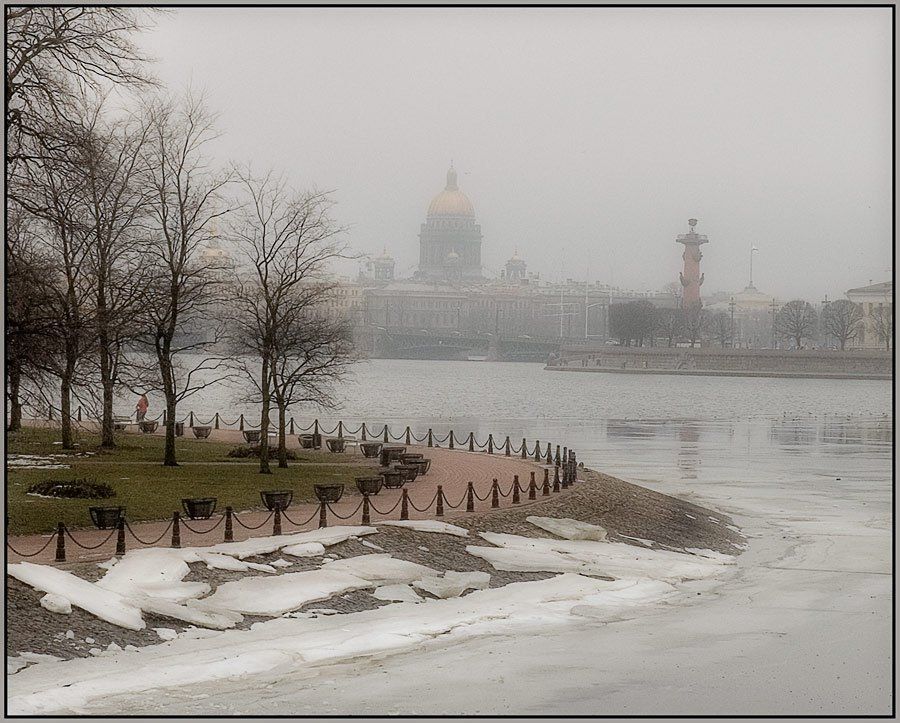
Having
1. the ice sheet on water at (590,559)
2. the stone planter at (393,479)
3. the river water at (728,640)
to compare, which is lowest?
the river water at (728,640)

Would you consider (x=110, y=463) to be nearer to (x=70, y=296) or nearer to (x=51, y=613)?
(x=70, y=296)

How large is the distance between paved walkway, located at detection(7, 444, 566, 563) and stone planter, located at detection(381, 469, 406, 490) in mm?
221

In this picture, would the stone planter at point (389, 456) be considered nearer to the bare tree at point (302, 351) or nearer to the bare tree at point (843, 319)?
the bare tree at point (302, 351)

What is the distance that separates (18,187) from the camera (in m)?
16.6

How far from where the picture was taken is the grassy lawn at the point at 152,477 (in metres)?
21.4

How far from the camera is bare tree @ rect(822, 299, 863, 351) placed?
456 ft

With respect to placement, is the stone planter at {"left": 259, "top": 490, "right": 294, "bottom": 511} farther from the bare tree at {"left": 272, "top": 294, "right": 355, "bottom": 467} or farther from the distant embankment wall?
the distant embankment wall

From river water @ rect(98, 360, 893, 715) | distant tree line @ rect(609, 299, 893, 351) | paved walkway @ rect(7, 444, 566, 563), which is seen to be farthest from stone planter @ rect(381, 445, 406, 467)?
distant tree line @ rect(609, 299, 893, 351)

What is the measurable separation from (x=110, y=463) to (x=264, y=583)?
1441cm

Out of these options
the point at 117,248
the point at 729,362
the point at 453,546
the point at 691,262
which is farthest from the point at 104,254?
the point at 691,262

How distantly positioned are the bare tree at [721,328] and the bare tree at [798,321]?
6.41m

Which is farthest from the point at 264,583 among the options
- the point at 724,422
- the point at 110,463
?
the point at 724,422

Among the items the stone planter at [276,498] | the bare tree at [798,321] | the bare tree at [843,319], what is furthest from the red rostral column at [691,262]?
the stone planter at [276,498]

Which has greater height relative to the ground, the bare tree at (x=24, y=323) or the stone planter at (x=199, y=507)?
the bare tree at (x=24, y=323)
